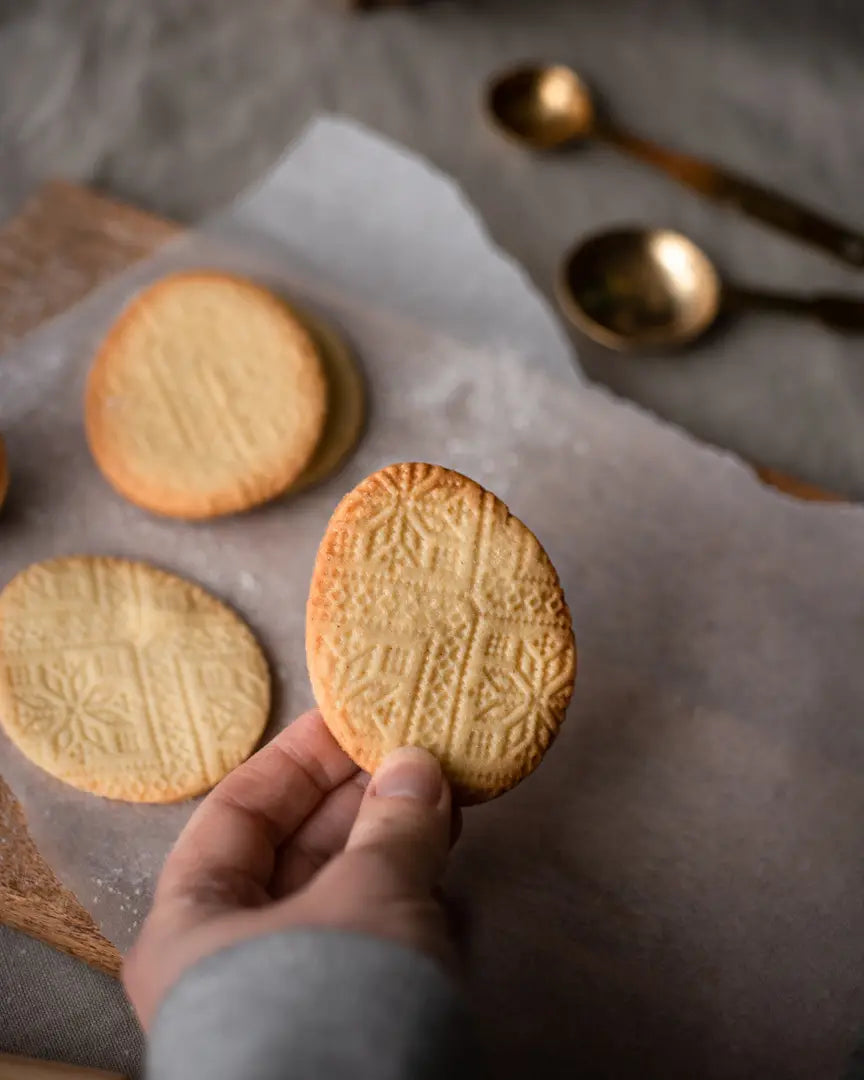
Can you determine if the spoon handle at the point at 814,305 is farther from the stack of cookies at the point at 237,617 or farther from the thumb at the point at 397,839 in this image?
the thumb at the point at 397,839

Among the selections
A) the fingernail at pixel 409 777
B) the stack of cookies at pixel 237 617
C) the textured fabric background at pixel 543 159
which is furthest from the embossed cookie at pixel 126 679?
the textured fabric background at pixel 543 159

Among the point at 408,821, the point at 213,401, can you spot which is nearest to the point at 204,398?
the point at 213,401

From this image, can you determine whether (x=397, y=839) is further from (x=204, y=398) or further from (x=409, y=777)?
(x=204, y=398)

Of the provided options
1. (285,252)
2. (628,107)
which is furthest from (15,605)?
(628,107)

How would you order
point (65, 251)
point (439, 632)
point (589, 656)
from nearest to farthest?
1. point (439, 632)
2. point (589, 656)
3. point (65, 251)

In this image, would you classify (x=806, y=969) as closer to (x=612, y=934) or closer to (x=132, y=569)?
(x=612, y=934)
